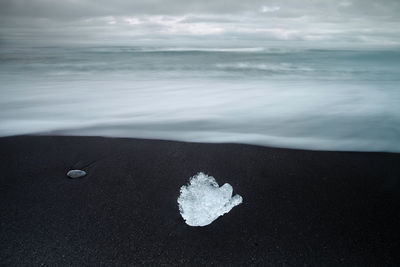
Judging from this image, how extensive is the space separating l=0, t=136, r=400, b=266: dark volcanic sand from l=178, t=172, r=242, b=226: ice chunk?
0.18 feet

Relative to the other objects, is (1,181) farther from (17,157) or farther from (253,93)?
(253,93)

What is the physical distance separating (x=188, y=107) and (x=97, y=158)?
267 cm

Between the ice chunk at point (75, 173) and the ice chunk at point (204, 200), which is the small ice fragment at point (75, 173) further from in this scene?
the ice chunk at point (204, 200)

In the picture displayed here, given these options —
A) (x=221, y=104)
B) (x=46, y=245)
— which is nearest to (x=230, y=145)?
(x=46, y=245)

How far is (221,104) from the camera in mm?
5547

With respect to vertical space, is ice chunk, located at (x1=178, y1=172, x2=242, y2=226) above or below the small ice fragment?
below

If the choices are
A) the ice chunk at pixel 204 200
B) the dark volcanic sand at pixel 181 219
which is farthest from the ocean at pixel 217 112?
the ice chunk at pixel 204 200

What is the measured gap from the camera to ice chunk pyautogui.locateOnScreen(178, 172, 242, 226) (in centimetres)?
193

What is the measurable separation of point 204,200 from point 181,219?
25 centimetres

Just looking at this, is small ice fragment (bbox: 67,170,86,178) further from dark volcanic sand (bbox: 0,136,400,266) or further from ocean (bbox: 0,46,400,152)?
ocean (bbox: 0,46,400,152)

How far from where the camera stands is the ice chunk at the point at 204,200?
193cm

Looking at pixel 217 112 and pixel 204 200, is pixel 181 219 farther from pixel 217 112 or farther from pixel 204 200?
pixel 217 112

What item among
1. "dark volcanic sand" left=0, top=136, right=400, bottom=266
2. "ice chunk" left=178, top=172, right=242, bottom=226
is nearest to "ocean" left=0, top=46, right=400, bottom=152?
"dark volcanic sand" left=0, top=136, right=400, bottom=266

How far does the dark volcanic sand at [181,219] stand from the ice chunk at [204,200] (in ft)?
0.18
